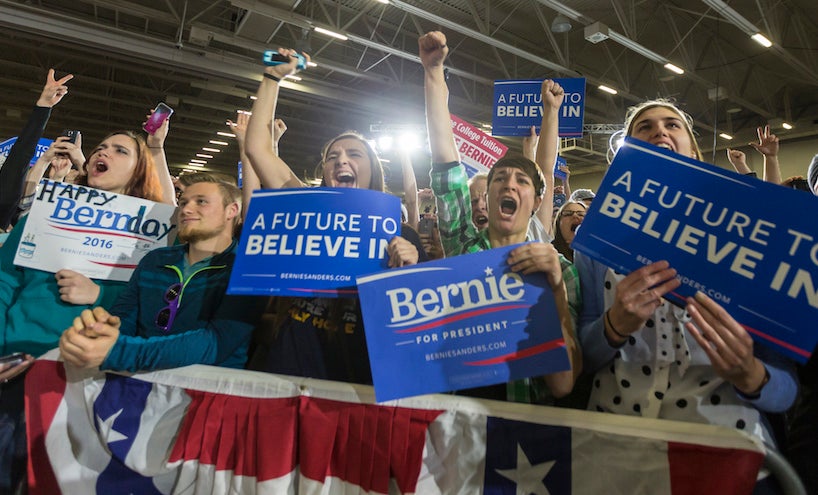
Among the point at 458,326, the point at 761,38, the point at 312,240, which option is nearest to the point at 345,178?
the point at 312,240

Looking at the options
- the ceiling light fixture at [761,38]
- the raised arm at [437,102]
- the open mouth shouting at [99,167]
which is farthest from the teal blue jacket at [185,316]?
the ceiling light fixture at [761,38]

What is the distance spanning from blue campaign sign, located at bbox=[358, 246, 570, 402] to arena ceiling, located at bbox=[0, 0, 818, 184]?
3646 millimetres

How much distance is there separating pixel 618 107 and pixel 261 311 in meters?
12.8

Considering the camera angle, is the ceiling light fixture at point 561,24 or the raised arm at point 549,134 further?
the ceiling light fixture at point 561,24

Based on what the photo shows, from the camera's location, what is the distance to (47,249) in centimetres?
182

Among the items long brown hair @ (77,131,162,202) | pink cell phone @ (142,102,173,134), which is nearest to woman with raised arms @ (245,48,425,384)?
long brown hair @ (77,131,162,202)

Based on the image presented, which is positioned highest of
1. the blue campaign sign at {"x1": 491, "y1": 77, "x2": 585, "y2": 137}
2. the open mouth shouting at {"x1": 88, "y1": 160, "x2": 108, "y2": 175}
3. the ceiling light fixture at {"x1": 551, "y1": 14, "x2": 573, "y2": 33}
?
the ceiling light fixture at {"x1": 551, "y1": 14, "x2": 573, "y2": 33}

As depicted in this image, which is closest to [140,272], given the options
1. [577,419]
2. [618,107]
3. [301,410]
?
[301,410]

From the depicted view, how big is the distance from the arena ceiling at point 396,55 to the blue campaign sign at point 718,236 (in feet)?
12.0

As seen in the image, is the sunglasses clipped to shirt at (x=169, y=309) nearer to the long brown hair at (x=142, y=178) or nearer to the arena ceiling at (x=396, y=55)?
the long brown hair at (x=142, y=178)

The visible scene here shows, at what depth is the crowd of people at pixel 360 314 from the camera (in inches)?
41.8

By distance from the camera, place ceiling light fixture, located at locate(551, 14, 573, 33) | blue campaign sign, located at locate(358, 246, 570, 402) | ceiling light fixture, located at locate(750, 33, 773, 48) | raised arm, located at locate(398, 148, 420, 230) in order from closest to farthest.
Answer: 1. blue campaign sign, located at locate(358, 246, 570, 402)
2. raised arm, located at locate(398, 148, 420, 230)
3. ceiling light fixture, located at locate(750, 33, 773, 48)
4. ceiling light fixture, located at locate(551, 14, 573, 33)

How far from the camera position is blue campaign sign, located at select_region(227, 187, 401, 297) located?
134 cm

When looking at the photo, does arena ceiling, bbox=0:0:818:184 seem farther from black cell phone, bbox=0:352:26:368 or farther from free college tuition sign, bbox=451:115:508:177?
black cell phone, bbox=0:352:26:368
